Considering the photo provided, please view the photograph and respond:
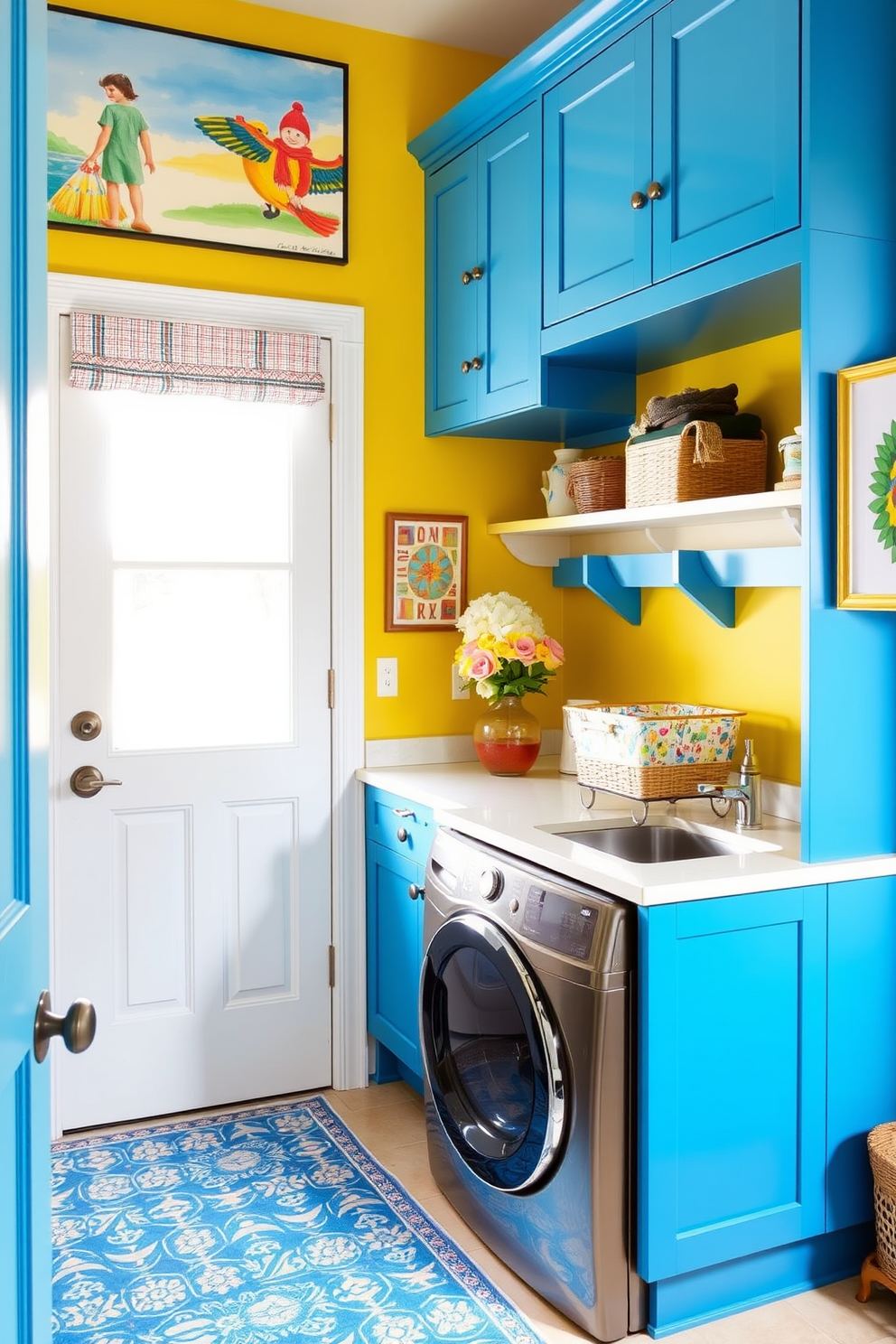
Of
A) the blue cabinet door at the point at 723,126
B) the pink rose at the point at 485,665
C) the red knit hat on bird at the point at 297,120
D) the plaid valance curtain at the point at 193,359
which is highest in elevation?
the red knit hat on bird at the point at 297,120

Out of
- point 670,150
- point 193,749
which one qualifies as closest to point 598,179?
point 670,150

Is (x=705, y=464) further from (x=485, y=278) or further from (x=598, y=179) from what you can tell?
(x=485, y=278)

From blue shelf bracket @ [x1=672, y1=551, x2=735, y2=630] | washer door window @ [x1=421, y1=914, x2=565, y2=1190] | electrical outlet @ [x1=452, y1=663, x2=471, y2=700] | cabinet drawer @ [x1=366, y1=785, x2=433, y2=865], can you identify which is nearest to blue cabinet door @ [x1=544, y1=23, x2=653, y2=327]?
blue shelf bracket @ [x1=672, y1=551, x2=735, y2=630]

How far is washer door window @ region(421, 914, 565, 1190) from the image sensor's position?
2.09 metres

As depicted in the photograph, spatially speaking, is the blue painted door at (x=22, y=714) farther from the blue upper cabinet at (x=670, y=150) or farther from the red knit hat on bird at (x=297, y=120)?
the red knit hat on bird at (x=297, y=120)

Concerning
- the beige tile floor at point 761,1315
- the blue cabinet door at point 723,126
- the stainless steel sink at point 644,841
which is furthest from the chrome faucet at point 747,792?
the blue cabinet door at point 723,126

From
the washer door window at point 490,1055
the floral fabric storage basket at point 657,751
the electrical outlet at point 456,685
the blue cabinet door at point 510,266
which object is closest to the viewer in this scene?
the washer door window at point 490,1055

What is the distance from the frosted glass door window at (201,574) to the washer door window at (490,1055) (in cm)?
95

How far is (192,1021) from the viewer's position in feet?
9.92

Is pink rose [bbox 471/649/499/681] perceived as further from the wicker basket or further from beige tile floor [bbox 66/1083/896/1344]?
beige tile floor [bbox 66/1083/896/1344]

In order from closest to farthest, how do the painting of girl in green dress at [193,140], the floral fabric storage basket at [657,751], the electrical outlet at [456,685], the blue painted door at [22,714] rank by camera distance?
the blue painted door at [22,714], the floral fabric storage basket at [657,751], the painting of girl in green dress at [193,140], the electrical outlet at [456,685]

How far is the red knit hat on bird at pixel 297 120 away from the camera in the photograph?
3.06 m

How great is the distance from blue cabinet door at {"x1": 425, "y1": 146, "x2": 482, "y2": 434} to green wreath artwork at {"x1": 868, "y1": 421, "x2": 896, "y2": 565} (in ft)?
4.35

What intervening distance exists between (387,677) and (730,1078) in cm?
159
